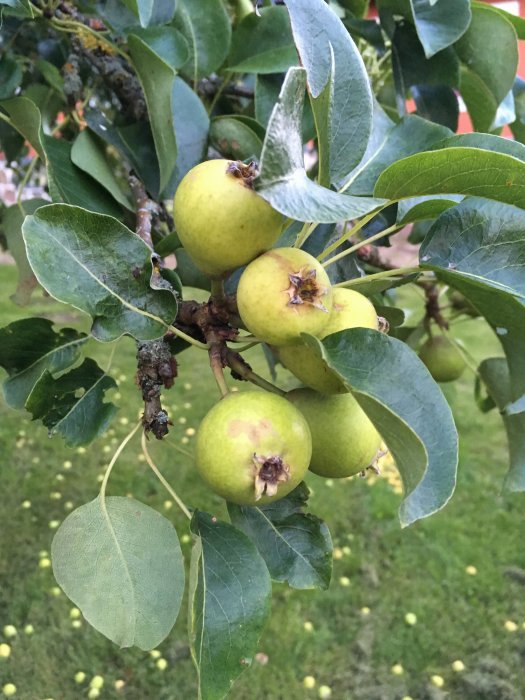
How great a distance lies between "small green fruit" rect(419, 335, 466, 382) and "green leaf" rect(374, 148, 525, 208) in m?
1.07

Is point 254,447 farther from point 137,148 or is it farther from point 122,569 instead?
point 137,148

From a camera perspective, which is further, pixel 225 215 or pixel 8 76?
pixel 8 76

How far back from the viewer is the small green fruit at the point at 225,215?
672mm

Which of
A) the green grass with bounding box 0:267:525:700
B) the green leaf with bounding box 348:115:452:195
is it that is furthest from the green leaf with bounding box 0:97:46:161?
the green grass with bounding box 0:267:525:700

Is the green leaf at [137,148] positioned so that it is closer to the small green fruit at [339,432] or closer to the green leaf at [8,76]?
the green leaf at [8,76]

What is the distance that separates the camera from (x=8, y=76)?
111cm

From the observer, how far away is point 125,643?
771mm

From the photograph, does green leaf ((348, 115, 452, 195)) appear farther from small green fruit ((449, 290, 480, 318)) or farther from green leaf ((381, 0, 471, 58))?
small green fruit ((449, 290, 480, 318))

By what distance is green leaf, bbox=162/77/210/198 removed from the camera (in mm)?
1044

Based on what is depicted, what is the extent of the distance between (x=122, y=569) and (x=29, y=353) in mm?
333

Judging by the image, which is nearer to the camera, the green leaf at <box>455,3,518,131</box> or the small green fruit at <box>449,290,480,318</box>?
the green leaf at <box>455,3,518,131</box>

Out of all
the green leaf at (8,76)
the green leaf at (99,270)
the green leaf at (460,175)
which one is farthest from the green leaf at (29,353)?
the green leaf at (460,175)

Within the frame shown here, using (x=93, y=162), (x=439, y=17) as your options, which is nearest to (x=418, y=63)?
(x=439, y=17)

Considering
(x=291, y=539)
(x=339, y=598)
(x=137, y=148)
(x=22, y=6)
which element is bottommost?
(x=339, y=598)
